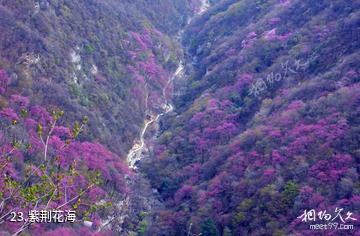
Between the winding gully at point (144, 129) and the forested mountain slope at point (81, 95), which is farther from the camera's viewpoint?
the winding gully at point (144, 129)

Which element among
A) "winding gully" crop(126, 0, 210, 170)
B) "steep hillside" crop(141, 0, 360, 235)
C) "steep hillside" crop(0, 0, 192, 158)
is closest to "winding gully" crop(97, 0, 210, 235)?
"winding gully" crop(126, 0, 210, 170)

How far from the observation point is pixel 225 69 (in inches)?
1922

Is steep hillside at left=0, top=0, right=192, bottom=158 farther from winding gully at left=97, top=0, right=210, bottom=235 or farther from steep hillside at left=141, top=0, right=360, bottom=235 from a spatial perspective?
steep hillside at left=141, top=0, right=360, bottom=235

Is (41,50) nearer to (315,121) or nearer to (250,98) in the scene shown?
(250,98)

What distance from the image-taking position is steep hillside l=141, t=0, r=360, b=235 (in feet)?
87.2

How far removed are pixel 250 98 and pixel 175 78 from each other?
15.9 m

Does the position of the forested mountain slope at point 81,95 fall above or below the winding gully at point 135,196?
above

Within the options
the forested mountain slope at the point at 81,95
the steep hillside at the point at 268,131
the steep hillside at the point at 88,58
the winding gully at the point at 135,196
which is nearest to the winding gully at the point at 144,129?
the winding gully at the point at 135,196

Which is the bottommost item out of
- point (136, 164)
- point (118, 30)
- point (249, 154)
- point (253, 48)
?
point (136, 164)

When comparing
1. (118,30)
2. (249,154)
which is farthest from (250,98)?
(118,30)

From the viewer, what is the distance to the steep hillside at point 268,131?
2659cm

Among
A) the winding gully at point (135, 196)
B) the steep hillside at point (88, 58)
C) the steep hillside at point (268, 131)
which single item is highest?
the steep hillside at point (88, 58)

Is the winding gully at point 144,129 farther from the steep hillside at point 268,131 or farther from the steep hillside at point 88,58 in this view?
the steep hillside at point 268,131

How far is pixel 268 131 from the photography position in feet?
111
